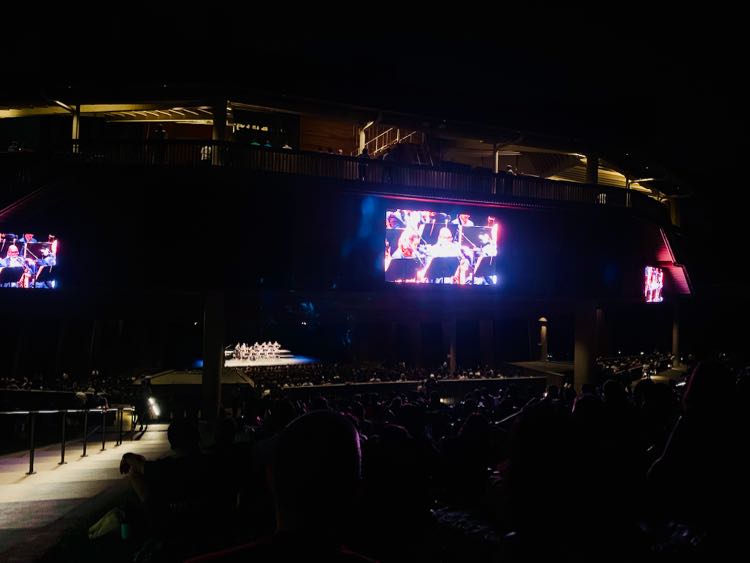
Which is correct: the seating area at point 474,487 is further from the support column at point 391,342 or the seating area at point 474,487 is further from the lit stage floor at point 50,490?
the support column at point 391,342

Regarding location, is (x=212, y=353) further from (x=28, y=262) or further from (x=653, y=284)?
(x=653, y=284)

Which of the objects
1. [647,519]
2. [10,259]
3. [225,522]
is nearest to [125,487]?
[225,522]

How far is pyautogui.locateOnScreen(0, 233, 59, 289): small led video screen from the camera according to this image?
54.4 ft

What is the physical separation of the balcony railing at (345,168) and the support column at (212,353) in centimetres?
445

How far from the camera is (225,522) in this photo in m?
5.16

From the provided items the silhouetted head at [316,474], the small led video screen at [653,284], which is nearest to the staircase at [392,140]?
the small led video screen at [653,284]

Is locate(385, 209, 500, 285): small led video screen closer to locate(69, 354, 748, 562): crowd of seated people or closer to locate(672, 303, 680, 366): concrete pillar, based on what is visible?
locate(69, 354, 748, 562): crowd of seated people

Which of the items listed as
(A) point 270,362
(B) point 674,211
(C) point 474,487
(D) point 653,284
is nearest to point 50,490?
(C) point 474,487

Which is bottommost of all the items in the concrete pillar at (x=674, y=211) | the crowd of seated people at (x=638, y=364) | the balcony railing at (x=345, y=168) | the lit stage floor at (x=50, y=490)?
the lit stage floor at (x=50, y=490)

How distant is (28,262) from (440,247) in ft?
44.0

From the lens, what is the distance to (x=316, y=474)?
1872mm

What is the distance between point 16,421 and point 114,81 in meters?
10.9

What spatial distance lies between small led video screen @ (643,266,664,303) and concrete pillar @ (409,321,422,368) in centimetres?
1169

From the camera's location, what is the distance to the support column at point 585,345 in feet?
75.0
